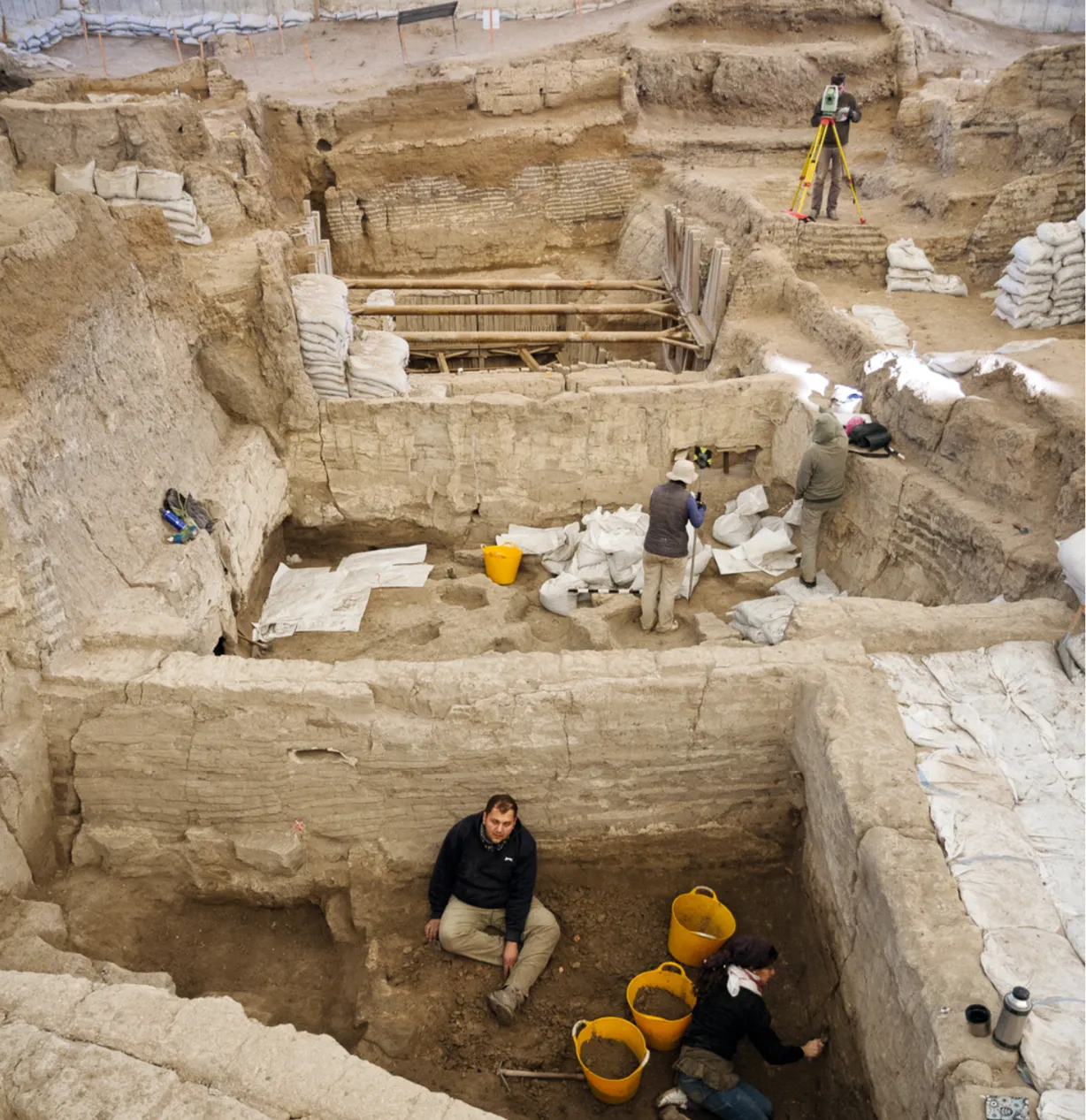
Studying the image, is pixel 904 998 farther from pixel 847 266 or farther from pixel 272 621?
pixel 847 266

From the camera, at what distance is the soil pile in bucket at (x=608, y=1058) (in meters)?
3.68

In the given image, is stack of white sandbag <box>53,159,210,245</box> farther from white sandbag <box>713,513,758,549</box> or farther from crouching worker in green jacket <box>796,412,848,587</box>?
crouching worker in green jacket <box>796,412,848,587</box>

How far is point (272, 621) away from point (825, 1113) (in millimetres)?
4619

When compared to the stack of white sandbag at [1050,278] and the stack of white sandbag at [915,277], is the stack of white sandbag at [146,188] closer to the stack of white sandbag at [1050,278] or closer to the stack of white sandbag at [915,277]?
the stack of white sandbag at [915,277]

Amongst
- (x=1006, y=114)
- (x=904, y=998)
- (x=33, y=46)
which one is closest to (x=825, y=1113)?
(x=904, y=998)

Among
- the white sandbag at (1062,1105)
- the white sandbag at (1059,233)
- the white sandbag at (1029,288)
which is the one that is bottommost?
the white sandbag at (1062,1105)

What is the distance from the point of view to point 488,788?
438cm

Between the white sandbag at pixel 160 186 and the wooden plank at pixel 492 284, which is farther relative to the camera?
the wooden plank at pixel 492 284

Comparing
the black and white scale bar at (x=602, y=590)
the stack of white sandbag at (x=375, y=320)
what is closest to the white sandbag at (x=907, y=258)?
the black and white scale bar at (x=602, y=590)

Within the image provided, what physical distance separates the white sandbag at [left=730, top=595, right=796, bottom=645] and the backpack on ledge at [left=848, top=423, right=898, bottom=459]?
4.04ft

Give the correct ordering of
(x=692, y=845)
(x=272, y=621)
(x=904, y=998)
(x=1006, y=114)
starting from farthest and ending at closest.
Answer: (x=1006, y=114), (x=272, y=621), (x=692, y=845), (x=904, y=998)

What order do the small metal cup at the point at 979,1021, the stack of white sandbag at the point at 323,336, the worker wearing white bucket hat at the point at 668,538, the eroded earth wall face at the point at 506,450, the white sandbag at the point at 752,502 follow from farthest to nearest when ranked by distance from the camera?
the white sandbag at the point at 752,502 < the eroded earth wall face at the point at 506,450 < the stack of white sandbag at the point at 323,336 < the worker wearing white bucket hat at the point at 668,538 < the small metal cup at the point at 979,1021

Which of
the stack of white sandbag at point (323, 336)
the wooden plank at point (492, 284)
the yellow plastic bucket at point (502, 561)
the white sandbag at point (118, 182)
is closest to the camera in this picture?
the stack of white sandbag at point (323, 336)

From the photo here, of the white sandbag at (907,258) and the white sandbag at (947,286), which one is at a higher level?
the white sandbag at (907,258)
